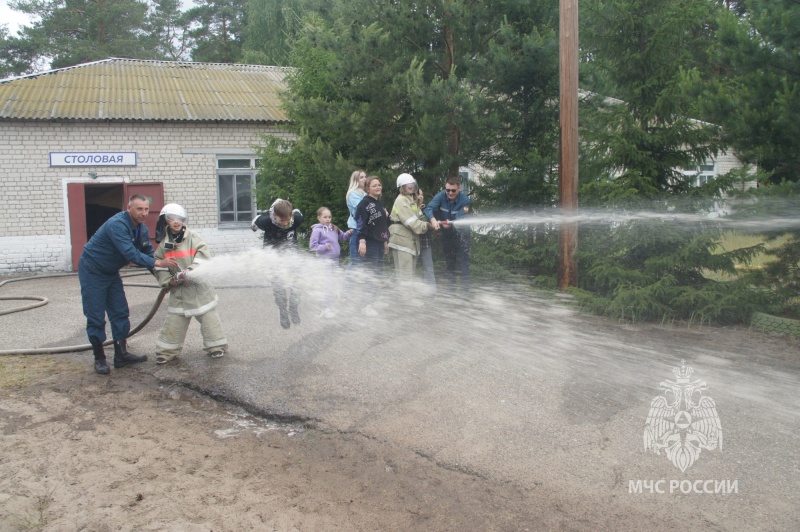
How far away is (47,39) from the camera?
33.5 metres

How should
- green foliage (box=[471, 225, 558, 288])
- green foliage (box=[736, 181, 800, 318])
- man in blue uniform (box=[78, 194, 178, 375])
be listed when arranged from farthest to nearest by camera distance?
green foliage (box=[471, 225, 558, 288]), green foliage (box=[736, 181, 800, 318]), man in blue uniform (box=[78, 194, 178, 375])

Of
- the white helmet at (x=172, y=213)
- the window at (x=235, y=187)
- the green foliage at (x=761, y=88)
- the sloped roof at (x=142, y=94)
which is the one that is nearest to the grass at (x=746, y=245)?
the green foliage at (x=761, y=88)

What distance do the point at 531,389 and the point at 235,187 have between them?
14.0 m

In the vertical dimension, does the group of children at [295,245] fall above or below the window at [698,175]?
below

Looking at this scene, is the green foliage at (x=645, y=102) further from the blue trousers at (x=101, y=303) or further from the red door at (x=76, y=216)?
the red door at (x=76, y=216)

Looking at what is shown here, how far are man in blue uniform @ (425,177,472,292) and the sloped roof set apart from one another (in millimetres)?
8339

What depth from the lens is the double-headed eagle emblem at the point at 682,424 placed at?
4406 millimetres

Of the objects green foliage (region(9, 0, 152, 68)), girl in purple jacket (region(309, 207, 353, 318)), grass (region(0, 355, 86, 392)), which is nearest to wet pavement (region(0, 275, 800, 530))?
girl in purple jacket (region(309, 207, 353, 318))

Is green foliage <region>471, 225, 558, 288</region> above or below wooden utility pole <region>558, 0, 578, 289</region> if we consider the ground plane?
below

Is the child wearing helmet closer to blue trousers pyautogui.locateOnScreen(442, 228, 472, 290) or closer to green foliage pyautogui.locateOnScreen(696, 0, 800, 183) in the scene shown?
blue trousers pyautogui.locateOnScreen(442, 228, 472, 290)

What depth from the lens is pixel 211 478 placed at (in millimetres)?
4258

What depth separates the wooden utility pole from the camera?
888cm

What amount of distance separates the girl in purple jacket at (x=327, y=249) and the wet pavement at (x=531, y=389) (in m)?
0.27

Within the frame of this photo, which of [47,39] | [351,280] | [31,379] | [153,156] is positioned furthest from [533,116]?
[47,39]
